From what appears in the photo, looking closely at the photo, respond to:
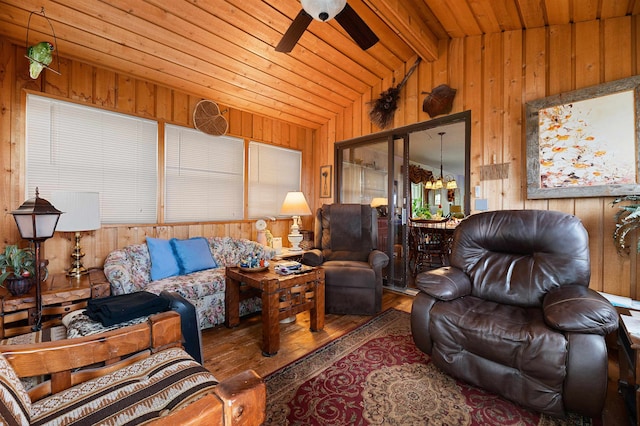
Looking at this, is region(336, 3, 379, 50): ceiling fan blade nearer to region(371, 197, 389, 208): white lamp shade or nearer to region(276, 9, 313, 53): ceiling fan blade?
region(276, 9, 313, 53): ceiling fan blade

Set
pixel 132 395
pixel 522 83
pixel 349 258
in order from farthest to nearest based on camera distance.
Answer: pixel 349 258
pixel 522 83
pixel 132 395

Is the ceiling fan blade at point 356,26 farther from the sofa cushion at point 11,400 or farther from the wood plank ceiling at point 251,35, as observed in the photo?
the sofa cushion at point 11,400

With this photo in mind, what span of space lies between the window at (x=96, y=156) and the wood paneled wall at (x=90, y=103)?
8cm

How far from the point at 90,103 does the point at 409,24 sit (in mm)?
3276

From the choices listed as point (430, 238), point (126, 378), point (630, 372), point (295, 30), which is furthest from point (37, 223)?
point (430, 238)

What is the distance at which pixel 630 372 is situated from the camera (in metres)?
1.59

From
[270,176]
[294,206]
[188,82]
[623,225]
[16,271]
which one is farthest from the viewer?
[270,176]

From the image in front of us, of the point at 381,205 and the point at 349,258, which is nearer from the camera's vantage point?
the point at 349,258

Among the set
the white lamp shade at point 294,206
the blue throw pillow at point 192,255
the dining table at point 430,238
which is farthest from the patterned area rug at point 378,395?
the dining table at point 430,238

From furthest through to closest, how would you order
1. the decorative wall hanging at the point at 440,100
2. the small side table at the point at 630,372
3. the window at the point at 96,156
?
the decorative wall hanging at the point at 440,100, the window at the point at 96,156, the small side table at the point at 630,372

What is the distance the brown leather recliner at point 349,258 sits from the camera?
9.59 feet

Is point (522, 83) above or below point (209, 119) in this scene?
above

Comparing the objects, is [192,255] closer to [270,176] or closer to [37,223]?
[37,223]

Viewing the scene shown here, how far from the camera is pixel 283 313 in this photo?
229cm
